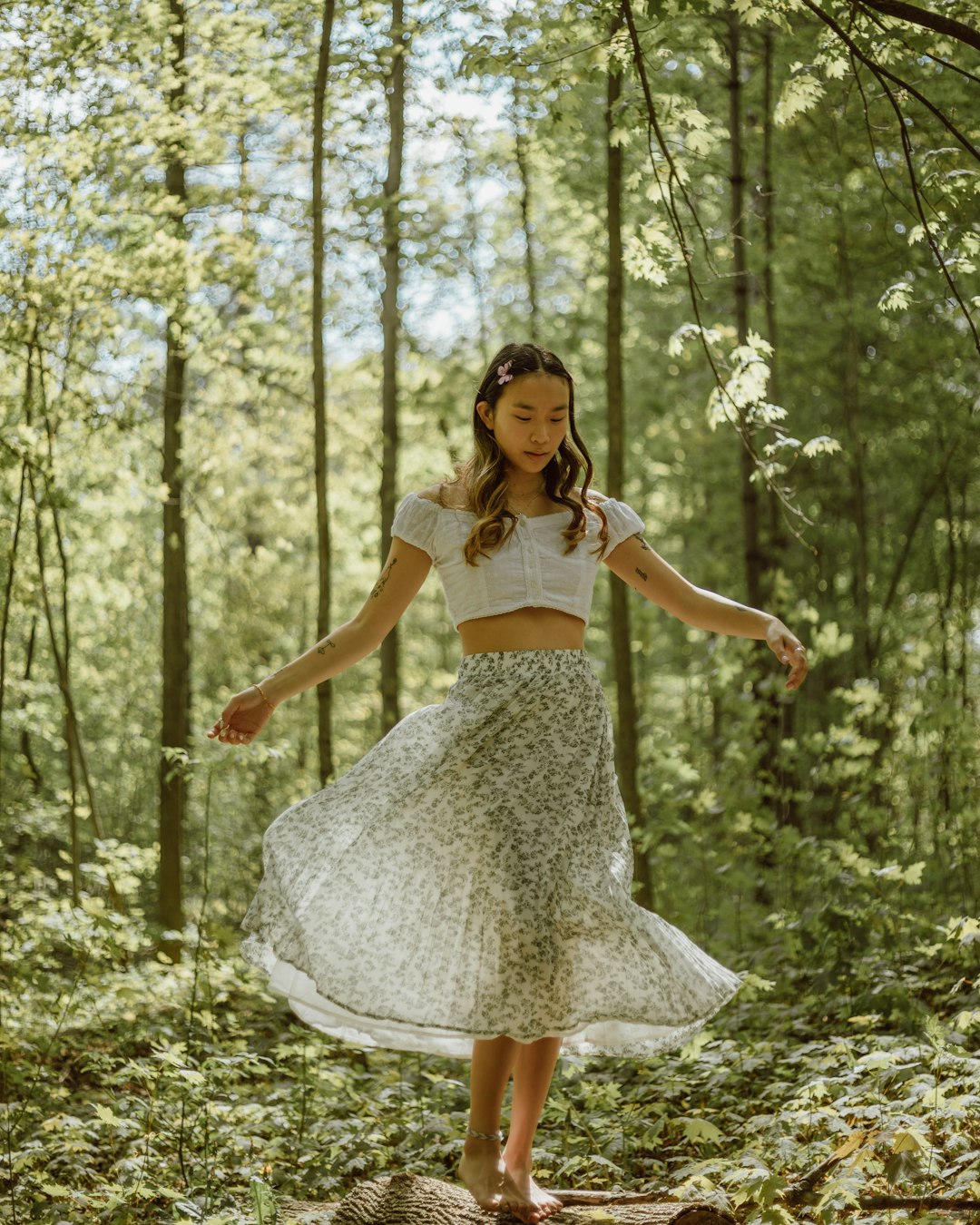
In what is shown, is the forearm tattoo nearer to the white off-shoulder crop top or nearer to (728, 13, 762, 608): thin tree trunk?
the white off-shoulder crop top

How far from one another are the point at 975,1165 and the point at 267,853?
1916 mm

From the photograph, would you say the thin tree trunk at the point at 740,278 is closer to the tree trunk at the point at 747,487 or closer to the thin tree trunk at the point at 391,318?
the tree trunk at the point at 747,487

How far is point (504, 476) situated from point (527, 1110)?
5.47 feet

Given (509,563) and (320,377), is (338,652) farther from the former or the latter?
(320,377)

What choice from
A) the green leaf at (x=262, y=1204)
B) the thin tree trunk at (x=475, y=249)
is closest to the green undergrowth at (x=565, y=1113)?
the green leaf at (x=262, y=1204)

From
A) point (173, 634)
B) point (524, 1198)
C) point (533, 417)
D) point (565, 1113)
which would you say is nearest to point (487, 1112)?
point (524, 1198)

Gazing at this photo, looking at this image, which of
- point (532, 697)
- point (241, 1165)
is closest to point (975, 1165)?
point (532, 697)

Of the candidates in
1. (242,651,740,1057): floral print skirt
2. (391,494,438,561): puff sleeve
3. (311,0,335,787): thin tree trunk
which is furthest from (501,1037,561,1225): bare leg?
(311,0,335,787): thin tree trunk

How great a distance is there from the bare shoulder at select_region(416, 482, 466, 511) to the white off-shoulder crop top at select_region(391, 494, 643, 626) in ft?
0.05

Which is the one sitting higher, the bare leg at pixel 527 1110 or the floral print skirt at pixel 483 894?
the floral print skirt at pixel 483 894

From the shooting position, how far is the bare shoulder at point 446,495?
3.30m

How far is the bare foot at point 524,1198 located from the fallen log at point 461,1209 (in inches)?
0.9

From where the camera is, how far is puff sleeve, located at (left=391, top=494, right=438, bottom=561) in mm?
3275

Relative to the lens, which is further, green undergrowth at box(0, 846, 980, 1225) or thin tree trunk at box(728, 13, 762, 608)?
thin tree trunk at box(728, 13, 762, 608)
